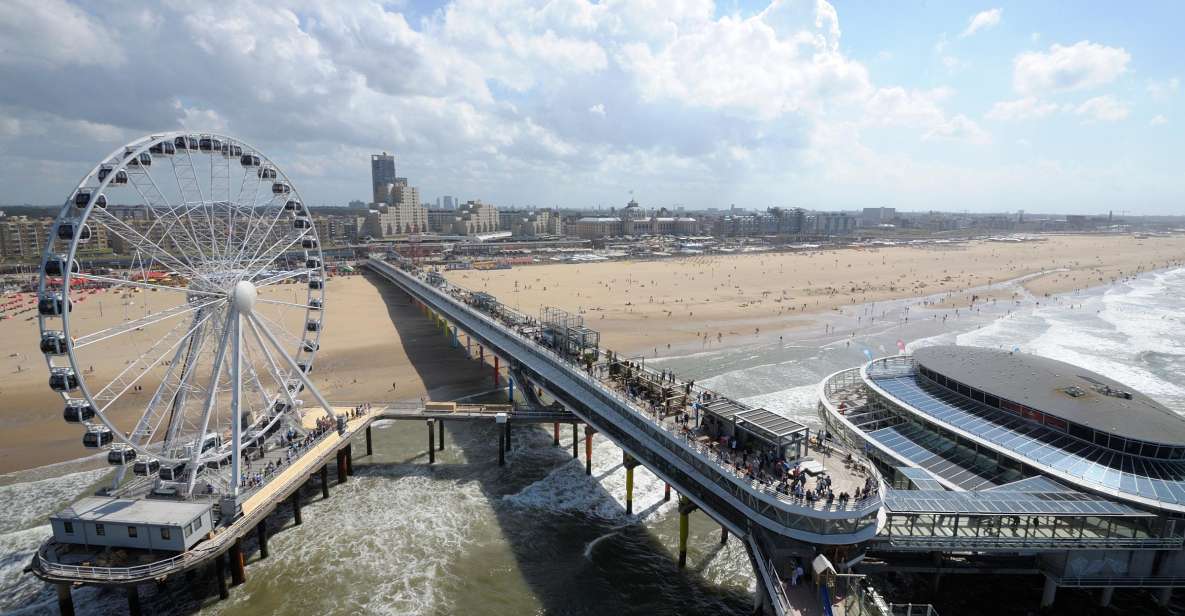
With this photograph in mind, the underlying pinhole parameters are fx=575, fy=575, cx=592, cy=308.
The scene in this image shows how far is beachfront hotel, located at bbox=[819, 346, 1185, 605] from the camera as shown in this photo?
23.0 meters

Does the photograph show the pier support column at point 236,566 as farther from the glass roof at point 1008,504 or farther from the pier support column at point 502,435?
the glass roof at point 1008,504

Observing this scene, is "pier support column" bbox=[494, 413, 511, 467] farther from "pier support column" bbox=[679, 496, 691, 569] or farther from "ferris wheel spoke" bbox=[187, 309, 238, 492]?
"ferris wheel spoke" bbox=[187, 309, 238, 492]

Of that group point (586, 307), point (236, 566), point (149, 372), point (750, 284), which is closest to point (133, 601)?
point (236, 566)

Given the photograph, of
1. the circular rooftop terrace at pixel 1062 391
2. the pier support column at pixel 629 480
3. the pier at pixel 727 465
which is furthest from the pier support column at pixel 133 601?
the circular rooftop terrace at pixel 1062 391

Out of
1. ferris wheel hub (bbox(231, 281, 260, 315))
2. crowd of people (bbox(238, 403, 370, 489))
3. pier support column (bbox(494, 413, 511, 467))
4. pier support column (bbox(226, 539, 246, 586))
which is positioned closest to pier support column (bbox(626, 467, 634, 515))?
pier support column (bbox(494, 413, 511, 467))

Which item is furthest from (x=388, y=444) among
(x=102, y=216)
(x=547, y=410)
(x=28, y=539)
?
(x=102, y=216)

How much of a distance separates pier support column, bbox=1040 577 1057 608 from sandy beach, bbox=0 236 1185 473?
1715 inches

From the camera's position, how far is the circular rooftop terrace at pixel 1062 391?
27094 millimetres

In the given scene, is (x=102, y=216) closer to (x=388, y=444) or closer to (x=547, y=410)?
(x=388, y=444)

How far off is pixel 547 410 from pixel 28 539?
28.8 meters

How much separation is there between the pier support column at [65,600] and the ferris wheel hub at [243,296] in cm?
1359

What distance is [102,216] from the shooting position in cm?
2741

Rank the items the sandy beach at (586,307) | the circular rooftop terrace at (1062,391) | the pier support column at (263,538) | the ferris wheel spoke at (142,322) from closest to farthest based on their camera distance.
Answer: the ferris wheel spoke at (142,322) → the circular rooftop terrace at (1062,391) → the pier support column at (263,538) → the sandy beach at (586,307)

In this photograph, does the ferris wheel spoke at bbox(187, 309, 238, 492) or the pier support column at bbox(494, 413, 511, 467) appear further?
the pier support column at bbox(494, 413, 511, 467)
